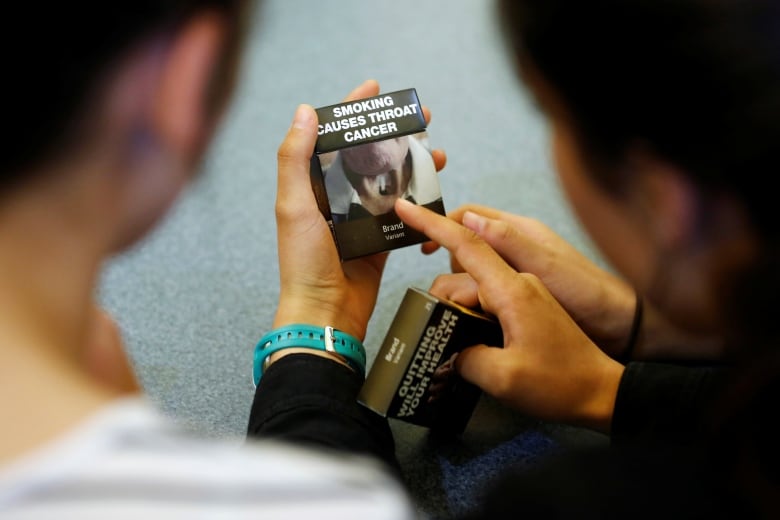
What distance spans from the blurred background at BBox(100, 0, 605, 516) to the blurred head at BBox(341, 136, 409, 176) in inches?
5.8

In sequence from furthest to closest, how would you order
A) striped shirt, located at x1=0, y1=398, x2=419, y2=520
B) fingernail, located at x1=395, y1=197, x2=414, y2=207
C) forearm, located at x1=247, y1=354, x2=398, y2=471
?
1. fingernail, located at x1=395, y1=197, x2=414, y2=207
2. forearm, located at x1=247, y1=354, x2=398, y2=471
3. striped shirt, located at x1=0, y1=398, x2=419, y2=520

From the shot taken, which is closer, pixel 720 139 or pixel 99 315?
pixel 720 139

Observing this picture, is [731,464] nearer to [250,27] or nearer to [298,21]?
[250,27]

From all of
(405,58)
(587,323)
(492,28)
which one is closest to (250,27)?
(492,28)

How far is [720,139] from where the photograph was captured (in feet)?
1.65

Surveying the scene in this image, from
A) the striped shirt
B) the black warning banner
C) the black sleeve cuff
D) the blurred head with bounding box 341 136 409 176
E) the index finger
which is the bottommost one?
the black sleeve cuff

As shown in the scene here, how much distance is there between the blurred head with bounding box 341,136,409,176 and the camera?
0.90 m

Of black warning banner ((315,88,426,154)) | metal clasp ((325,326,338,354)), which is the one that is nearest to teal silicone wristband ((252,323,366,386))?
metal clasp ((325,326,338,354))

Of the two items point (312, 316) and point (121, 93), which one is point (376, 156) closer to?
point (312, 316)

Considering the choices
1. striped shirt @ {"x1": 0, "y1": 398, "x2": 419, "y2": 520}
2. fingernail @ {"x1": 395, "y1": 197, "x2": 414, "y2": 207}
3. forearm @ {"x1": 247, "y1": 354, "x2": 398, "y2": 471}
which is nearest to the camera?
striped shirt @ {"x1": 0, "y1": 398, "x2": 419, "y2": 520}

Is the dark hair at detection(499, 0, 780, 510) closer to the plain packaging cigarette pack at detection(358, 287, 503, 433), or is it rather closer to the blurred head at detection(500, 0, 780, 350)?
the blurred head at detection(500, 0, 780, 350)

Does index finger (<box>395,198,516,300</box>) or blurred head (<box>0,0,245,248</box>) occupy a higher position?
blurred head (<box>0,0,245,248</box>)

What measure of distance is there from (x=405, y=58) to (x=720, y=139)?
114 cm

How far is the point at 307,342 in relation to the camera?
3.05 ft
